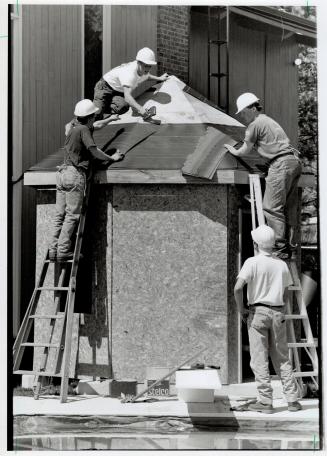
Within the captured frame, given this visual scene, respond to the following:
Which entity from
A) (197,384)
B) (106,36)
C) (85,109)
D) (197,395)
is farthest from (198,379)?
(106,36)

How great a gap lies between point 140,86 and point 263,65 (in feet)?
11.7

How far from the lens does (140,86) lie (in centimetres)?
1208

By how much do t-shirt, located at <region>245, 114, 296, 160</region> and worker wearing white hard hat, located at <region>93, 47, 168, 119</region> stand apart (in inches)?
59.6

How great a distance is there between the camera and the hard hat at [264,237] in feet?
32.1

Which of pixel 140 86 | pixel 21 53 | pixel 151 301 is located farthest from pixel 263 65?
pixel 151 301

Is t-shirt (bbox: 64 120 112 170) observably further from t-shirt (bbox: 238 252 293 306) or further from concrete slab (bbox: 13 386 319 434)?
concrete slab (bbox: 13 386 319 434)

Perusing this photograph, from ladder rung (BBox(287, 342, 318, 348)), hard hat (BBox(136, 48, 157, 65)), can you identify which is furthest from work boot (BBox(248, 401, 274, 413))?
hard hat (BBox(136, 48, 157, 65))

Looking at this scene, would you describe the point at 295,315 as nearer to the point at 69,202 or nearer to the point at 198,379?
the point at 198,379

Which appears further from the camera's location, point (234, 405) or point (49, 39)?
point (49, 39)

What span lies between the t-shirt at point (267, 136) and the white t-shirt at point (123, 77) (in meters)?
1.74

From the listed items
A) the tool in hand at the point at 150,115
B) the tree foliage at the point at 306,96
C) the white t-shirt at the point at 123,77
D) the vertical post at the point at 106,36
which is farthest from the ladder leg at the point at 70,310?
the tree foliage at the point at 306,96

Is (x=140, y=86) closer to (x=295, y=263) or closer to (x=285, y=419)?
(x=295, y=263)

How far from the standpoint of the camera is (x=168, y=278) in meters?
10.7

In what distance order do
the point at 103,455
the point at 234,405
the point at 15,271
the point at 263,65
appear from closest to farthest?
the point at 103,455 → the point at 234,405 → the point at 15,271 → the point at 263,65
